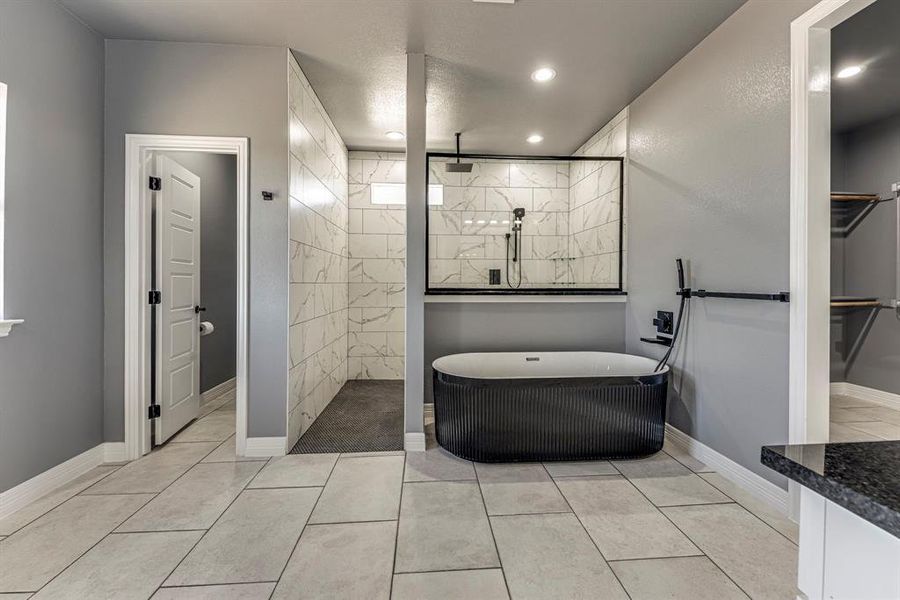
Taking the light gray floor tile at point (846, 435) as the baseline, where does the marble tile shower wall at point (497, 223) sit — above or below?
above

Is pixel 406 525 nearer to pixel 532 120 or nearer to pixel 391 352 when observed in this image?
pixel 391 352

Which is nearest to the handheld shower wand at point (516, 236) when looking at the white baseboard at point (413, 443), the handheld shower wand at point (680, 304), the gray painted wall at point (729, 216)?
the gray painted wall at point (729, 216)

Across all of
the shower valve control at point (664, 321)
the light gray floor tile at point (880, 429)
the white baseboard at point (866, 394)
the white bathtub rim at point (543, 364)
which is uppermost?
the shower valve control at point (664, 321)

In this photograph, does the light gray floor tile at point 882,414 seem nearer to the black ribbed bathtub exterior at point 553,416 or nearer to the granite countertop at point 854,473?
the black ribbed bathtub exterior at point 553,416

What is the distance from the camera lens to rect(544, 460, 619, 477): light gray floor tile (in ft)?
7.88

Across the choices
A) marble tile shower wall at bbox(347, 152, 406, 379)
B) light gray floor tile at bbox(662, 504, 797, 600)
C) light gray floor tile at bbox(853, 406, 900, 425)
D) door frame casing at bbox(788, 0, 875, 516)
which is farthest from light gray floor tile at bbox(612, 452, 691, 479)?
marble tile shower wall at bbox(347, 152, 406, 379)

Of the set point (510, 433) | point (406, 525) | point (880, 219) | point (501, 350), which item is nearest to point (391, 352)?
point (501, 350)

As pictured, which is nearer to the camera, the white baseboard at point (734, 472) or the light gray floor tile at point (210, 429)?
the white baseboard at point (734, 472)

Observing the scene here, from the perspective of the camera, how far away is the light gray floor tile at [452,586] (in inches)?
56.6

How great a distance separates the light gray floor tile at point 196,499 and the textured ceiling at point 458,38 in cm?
261

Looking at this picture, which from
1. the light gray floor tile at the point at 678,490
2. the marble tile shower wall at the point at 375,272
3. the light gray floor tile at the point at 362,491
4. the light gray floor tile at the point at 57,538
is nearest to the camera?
the light gray floor tile at the point at 57,538

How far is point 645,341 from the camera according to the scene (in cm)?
313

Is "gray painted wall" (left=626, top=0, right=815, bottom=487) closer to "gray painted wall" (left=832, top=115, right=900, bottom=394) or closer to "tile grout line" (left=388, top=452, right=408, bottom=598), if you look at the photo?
"tile grout line" (left=388, top=452, right=408, bottom=598)

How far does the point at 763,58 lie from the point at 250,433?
3.61 metres
